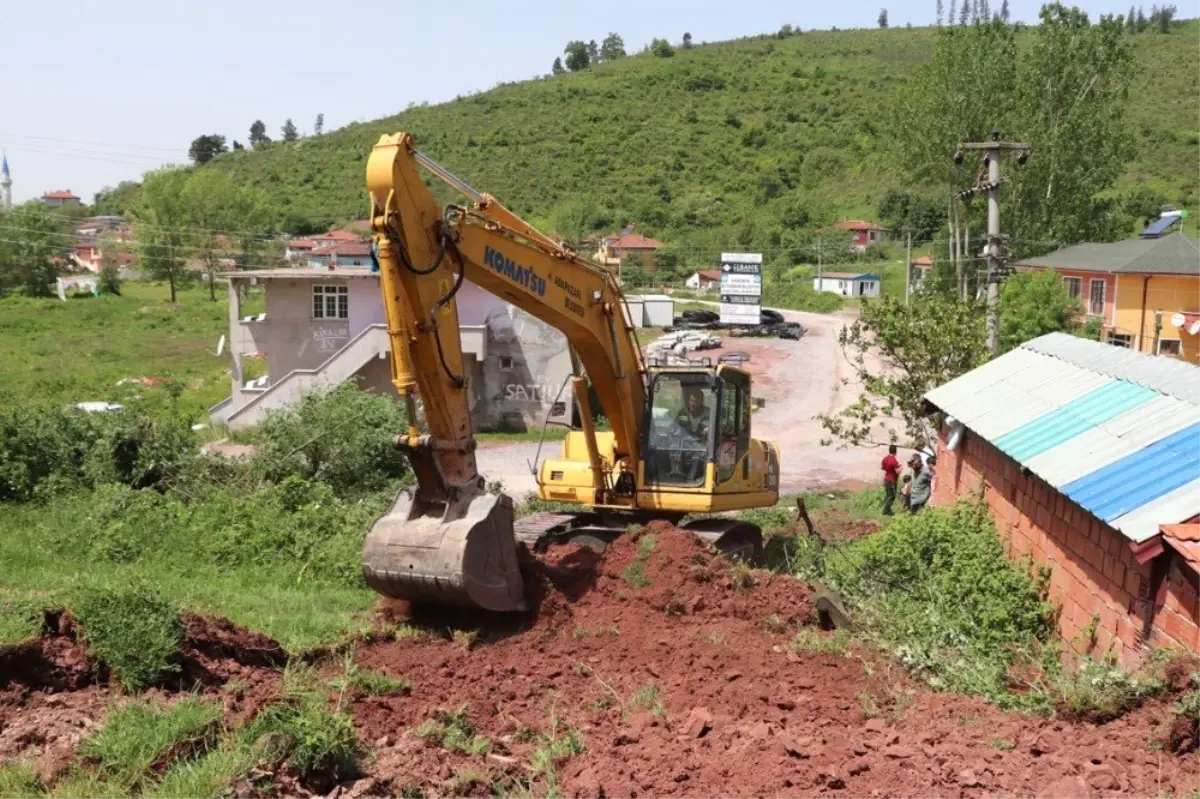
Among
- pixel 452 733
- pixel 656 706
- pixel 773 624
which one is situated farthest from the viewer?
pixel 773 624

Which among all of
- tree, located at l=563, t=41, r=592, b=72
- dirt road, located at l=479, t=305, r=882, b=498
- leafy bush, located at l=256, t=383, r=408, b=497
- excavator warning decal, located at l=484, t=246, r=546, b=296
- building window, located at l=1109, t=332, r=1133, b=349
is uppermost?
tree, located at l=563, t=41, r=592, b=72

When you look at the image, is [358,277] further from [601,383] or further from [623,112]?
[623,112]

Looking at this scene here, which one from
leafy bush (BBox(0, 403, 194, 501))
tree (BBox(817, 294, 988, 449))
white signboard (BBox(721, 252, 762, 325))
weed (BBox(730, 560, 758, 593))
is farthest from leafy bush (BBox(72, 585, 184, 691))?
white signboard (BBox(721, 252, 762, 325))

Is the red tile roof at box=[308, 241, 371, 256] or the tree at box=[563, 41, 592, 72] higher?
the tree at box=[563, 41, 592, 72]

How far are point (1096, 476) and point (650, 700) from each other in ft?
13.6

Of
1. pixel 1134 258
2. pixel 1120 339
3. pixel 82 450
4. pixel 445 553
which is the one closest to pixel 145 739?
pixel 445 553

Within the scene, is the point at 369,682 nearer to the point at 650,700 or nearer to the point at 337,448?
the point at 650,700

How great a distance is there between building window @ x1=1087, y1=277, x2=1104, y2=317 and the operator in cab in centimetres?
3059

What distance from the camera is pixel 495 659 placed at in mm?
10070

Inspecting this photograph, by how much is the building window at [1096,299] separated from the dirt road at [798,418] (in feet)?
28.7

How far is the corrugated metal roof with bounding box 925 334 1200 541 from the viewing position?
8.68 m

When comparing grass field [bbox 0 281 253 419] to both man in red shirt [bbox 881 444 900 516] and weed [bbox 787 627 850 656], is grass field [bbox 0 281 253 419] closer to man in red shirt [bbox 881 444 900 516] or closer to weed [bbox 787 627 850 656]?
man in red shirt [bbox 881 444 900 516]

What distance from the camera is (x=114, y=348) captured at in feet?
165

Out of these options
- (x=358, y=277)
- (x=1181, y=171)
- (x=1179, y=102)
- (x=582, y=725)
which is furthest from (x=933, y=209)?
(x=582, y=725)
